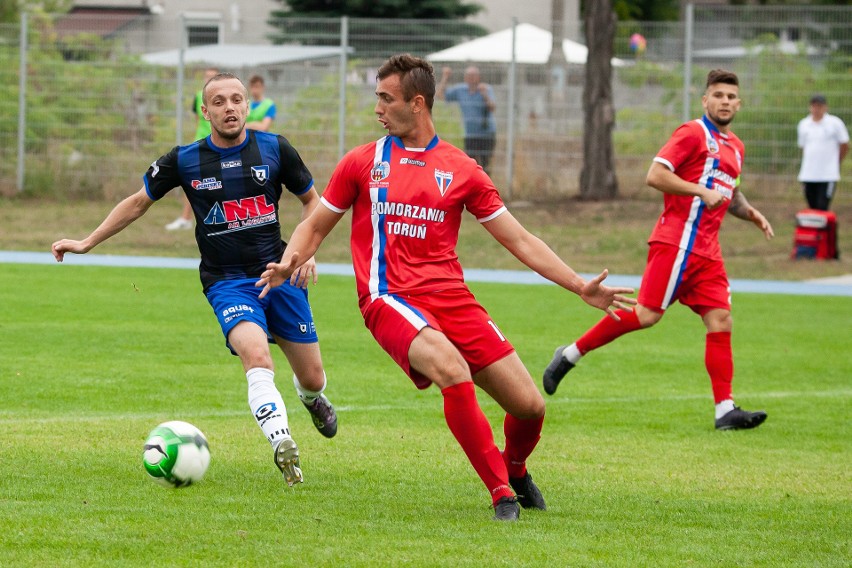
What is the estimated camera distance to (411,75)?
20.2 ft

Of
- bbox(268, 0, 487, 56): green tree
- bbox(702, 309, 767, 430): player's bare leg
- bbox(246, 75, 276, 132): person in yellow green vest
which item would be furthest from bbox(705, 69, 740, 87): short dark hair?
bbox(268, 0, 487, 56): green tree

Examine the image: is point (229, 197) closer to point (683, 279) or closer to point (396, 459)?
point (396, 459)

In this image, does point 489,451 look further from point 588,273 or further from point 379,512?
point 588,273

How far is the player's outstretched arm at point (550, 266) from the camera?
5996mm

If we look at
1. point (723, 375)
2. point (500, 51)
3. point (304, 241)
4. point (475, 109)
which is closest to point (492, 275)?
point (475, 109)

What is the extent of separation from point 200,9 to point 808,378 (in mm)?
34809

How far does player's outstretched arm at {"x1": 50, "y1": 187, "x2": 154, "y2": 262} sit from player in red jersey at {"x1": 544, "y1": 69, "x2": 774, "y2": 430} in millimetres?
3534

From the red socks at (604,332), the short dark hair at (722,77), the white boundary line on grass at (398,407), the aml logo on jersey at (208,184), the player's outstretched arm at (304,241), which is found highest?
the short dark hair at (722,77)

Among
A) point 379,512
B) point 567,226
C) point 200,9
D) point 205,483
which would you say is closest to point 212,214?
point 205,483

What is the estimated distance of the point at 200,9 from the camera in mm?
43125

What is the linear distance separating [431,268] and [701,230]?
11.8 feet

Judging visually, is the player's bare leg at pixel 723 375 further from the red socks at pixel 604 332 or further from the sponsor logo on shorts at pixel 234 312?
the sponsor logo on shorts at pixel 234 312

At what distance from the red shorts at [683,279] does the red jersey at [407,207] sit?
324cm

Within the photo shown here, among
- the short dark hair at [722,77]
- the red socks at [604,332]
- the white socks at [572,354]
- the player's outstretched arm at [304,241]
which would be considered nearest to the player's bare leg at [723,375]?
the red socks at [604,332]
